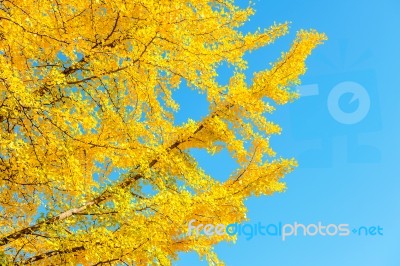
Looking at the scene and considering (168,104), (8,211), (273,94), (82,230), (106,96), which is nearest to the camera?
(82,230)

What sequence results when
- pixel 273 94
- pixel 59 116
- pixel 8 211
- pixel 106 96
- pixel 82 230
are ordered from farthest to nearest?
pixel 273 94
pixel 8 211
pixel 106 96
pixel 82 230
pixel 59 116

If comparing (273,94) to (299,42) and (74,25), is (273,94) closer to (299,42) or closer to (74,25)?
(299,42)

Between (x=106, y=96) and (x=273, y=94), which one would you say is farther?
(x=273, y=94)

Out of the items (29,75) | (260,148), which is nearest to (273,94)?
(260,148)

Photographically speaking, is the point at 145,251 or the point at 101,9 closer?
the point at 145,251

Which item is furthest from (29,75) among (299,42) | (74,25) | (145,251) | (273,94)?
(299,42)

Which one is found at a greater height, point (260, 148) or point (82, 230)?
point (260, 148)

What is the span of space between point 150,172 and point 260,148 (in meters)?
2.57

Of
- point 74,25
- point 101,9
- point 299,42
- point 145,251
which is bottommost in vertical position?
point 145,251

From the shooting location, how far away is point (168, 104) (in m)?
5.67

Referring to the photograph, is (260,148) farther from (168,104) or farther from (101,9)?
(101,9)

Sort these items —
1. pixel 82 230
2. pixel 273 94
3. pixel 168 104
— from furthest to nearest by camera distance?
pixel 273 94 → pixel 168 104 → pixel 82 230

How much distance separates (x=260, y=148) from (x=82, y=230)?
3500 millimetres

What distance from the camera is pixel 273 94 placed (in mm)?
6820
